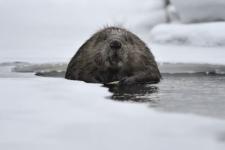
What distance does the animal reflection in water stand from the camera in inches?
190

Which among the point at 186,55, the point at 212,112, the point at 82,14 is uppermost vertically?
the point at 82,14

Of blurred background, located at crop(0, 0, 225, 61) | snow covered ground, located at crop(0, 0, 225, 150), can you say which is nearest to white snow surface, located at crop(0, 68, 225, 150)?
snow covered ground, located at crop(0, 0, 225, 150)

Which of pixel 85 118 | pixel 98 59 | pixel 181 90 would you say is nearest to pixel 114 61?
pixel 98 59

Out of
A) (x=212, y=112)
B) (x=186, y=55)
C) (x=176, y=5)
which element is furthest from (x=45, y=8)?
(x=212, y=112)

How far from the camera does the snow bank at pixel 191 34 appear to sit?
421 inches

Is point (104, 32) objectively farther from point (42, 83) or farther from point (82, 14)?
point (82, 14)

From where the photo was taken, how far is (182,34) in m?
11.4

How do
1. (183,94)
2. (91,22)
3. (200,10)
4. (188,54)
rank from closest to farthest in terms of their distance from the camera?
(183,94) → (188,54) → (200,10) → (91,22)

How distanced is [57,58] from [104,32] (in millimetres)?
3084

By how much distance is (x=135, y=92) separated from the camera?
18.0 ft

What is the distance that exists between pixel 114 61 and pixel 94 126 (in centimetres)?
304

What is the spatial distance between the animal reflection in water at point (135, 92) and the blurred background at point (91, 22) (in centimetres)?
408

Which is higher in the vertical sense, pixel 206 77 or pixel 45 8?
pixel 45 8

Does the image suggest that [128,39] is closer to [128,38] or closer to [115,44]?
[128,38]
